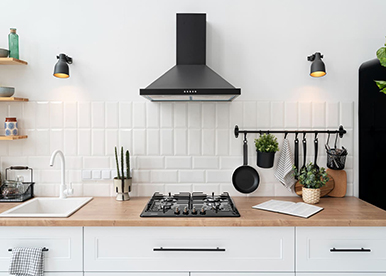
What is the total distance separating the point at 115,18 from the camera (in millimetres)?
2416

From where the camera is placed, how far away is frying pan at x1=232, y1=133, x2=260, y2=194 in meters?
2.40

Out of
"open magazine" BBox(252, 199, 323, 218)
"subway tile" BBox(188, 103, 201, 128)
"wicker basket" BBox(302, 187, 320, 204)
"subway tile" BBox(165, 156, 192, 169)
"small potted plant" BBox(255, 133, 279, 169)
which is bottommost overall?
"open magazine" BBox(252, 199, 323, 218)

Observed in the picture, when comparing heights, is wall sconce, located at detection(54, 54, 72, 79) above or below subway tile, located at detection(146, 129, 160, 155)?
above

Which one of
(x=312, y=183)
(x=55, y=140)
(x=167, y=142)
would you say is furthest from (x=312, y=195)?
(x=55, y=140)

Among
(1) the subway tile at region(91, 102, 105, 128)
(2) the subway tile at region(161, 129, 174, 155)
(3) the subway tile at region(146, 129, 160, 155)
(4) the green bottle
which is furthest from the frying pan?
(4) the green bottle

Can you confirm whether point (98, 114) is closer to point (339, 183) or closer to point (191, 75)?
point (191, 75)

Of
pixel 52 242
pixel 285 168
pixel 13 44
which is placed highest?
pixel 13 44

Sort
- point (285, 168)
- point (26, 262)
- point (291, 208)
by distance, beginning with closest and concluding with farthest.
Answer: point (26, 262) → point (291, 208) → point (285, 168)

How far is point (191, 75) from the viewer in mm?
2133

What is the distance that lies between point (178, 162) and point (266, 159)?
0.67m

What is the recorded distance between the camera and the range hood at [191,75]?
1938 millimetres

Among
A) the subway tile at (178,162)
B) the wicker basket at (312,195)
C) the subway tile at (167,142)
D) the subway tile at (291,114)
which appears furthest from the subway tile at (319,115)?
the subway tile at (167,142)

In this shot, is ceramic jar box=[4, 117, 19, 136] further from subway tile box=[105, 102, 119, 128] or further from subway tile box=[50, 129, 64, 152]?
subway tile box=[105, 102, 119, 128]

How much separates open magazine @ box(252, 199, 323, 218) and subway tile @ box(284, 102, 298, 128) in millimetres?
613
